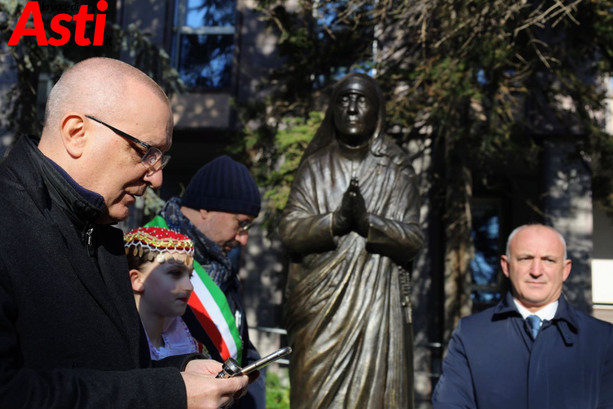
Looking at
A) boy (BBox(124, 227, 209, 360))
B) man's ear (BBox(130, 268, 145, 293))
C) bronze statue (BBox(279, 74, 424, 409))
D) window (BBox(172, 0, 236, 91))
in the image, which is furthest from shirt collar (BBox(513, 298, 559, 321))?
window (BBox(172, 0, 236, 91))

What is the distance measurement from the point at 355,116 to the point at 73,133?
2.88 metres

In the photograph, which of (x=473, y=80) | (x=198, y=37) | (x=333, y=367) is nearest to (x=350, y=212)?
(x=333, y=367)

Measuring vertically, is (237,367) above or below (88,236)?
below

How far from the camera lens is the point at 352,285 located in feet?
13.2

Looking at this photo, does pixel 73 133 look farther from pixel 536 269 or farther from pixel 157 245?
pixel 536 269

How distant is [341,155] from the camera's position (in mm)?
4438

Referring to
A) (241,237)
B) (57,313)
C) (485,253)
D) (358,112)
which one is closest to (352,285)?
(241,237)

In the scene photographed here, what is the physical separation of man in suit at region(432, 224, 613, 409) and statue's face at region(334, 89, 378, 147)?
125 centimetres

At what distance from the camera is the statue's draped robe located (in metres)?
3.90

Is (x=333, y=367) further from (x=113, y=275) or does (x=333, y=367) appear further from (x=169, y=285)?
(x=113, y=275)

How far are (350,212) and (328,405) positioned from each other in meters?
1.08

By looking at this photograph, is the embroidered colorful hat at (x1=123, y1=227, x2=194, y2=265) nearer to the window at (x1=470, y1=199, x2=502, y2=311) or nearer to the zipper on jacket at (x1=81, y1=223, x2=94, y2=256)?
the zipper on jacket at (x1=81, y1=223, x2=94, y2=256)

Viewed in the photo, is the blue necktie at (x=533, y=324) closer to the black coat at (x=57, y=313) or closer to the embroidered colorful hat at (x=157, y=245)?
the embroidered colorful hat at (x=157, y=245)

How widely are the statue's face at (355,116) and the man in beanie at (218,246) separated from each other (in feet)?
3.02
